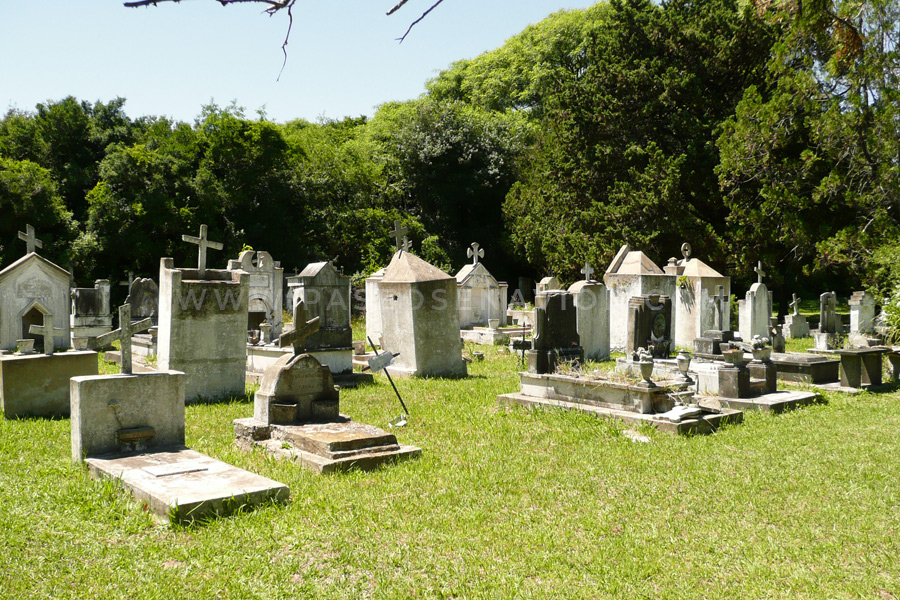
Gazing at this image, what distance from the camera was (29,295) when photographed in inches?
515

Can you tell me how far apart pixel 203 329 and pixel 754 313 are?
14.2 m

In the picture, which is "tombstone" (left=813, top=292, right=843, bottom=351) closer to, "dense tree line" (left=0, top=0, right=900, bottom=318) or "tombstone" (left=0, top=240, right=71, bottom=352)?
"dense tree line" (left=0, top=0, right=900, bottom=318)

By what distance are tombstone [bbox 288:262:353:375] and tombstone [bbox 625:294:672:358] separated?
15.8ft

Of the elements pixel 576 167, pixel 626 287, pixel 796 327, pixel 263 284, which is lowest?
pixel 796 327

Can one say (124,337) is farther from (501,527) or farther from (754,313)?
(754,313)

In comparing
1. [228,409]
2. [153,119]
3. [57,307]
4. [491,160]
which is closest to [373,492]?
[228,409]

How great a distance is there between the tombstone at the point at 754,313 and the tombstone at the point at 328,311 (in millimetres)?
11205

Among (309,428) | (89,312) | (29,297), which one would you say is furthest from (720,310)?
(89,312)

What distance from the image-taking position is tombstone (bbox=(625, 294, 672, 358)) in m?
11.8

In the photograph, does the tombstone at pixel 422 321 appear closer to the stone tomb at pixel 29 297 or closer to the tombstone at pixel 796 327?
the stone tomb at pixel 29 297

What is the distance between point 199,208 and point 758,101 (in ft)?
64.7

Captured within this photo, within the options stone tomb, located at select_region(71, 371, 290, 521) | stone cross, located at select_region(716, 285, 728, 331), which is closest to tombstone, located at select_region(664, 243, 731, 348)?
stone cross, located at select_region(716, 285, 728, 331)

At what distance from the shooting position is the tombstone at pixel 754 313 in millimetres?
17922

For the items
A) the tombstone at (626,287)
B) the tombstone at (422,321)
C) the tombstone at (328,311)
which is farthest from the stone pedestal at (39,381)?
the tombstone at (626,287)
